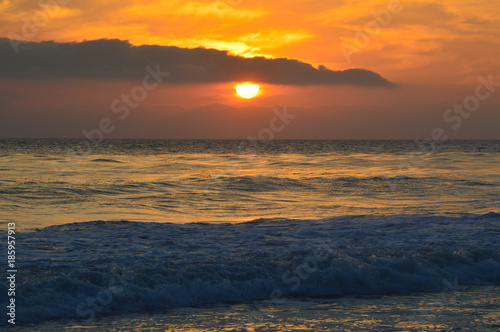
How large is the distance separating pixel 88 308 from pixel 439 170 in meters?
34.6

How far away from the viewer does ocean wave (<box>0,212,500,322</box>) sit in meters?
8.61

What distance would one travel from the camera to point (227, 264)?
10367 millimetres

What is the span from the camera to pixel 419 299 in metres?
9.04

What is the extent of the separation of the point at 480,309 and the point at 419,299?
1.13 m

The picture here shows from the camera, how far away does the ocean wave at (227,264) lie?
28.2 ft

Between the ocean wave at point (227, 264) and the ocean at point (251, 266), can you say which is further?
the ocean wave at point (227, 264)

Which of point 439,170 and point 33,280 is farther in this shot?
point 439,170

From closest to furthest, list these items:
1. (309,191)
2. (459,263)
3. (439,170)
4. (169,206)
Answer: (459,263), (169,206), (309,191), (439,170)

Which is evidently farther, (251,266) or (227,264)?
(227,264)

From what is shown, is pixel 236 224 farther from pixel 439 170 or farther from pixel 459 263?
pixel 439 170

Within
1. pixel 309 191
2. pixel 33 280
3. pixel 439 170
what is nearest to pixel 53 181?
pixel 309 191

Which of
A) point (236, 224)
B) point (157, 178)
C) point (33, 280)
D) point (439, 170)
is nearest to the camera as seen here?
point (33, 280)

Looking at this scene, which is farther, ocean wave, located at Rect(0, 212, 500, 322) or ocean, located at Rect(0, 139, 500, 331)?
ocean wave, located at Rect(0, 212, 500, 322)

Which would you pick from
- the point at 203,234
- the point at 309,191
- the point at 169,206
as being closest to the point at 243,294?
the point at 203,234
